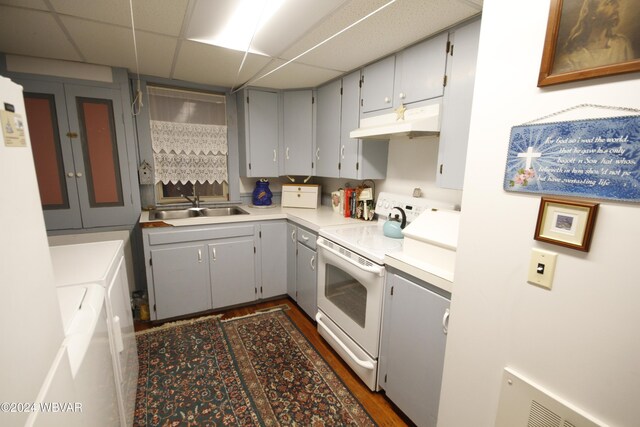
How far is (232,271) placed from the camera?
8.86 feet

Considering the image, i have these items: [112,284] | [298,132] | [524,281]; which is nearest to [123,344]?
[112,284]

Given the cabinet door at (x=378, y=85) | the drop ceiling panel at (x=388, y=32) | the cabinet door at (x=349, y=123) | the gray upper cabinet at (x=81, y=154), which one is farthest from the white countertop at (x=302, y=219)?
the drop ceiling panel at (x=388, y=32)

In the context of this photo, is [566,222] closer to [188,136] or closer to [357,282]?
[357,282]

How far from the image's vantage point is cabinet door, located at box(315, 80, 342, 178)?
2641 millimetres

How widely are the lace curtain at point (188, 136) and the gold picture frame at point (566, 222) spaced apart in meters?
2.96

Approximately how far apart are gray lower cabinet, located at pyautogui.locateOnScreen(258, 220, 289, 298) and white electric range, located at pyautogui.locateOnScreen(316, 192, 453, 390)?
72 centimetres

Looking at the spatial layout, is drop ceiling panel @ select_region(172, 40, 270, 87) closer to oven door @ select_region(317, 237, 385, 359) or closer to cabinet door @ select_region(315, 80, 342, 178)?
cabinet door @ select_region(315, 80, 342, 178)

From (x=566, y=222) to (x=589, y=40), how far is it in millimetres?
464

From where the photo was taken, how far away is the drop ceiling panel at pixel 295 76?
235 cm

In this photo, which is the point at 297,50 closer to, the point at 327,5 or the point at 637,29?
the point at 327,5

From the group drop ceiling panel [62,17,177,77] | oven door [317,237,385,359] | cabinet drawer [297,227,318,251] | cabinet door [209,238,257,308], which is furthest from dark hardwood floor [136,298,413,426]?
drop ceiling panel [62,17,177,77]

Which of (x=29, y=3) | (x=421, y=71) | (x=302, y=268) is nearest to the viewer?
(x=29, y=3)

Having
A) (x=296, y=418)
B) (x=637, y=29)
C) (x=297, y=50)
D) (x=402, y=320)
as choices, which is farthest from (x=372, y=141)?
(x=296, y=418)

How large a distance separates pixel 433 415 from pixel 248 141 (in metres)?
2.72
